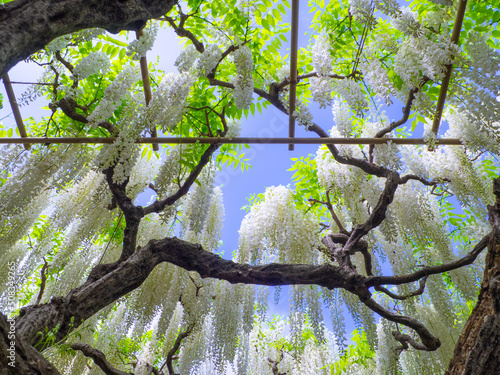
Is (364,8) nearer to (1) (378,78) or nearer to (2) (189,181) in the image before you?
(1) (378,78)

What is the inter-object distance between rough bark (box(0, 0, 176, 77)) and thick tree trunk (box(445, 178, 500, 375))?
2200 mm

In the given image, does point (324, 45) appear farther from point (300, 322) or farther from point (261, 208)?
point (300, 322)

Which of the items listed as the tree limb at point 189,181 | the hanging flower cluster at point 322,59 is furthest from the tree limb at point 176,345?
the hanging flower cluster at point 322,59

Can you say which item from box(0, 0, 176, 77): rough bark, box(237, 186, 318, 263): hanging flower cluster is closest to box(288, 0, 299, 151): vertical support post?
box(0, 0, 176, 77): rough bark

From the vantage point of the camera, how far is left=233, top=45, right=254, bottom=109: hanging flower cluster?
227 centimetres

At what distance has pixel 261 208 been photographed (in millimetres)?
3787

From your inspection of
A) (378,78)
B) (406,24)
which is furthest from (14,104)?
(406,24)

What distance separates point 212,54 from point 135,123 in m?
0.73

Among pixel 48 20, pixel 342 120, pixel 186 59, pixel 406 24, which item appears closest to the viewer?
pixel 48 20

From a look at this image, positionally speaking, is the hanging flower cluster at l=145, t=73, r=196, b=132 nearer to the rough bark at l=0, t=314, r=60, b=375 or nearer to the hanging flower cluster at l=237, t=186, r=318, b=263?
the rough bark at l=0, t=314, r=60, b=375

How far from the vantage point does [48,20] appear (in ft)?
3.97

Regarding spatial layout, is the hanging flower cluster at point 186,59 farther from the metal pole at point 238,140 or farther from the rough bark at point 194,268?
the rough bark at point 194,268

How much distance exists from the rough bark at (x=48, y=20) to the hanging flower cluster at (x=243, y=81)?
83cm

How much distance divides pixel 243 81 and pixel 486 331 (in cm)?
198
